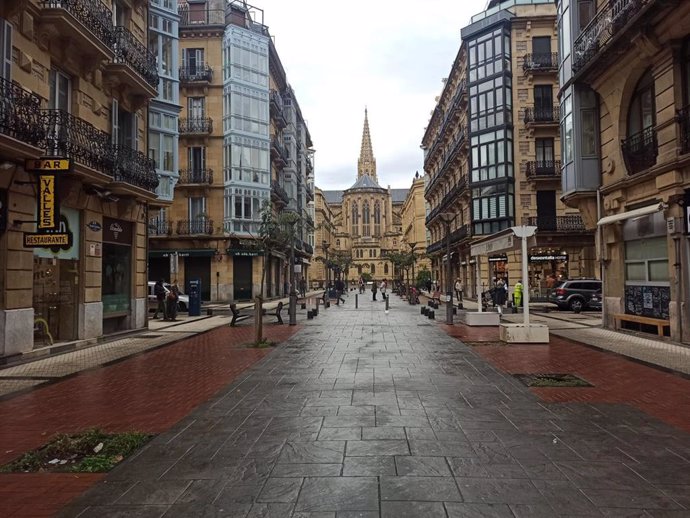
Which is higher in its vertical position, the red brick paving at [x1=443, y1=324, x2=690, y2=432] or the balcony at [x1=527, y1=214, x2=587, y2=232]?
the balcony at [x1=527, y1=214, x2=587, y2=232]

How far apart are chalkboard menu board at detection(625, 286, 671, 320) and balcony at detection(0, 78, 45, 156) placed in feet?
49.6

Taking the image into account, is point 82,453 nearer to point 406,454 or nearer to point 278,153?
point 406,454

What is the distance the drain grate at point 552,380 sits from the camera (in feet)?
25.3

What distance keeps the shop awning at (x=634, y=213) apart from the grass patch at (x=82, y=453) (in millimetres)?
12006

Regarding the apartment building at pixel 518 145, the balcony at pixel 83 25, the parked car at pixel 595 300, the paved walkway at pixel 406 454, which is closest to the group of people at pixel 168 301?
the balcony at pixel 83 25

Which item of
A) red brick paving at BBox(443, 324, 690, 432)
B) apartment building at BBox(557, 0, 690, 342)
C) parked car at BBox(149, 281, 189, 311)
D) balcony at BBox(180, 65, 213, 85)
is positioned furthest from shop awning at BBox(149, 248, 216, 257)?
red brick paving at BBox(443, 324, 690, 432)

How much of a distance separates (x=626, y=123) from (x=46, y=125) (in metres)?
15.5

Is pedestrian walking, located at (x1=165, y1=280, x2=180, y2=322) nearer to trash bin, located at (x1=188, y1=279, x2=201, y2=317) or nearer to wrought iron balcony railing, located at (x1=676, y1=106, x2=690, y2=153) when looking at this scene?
trash bin, located at (x1=188, y1=279, x2=201, y2=317)

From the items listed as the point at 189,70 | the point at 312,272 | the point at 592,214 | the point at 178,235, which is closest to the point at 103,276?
the point at 592,214

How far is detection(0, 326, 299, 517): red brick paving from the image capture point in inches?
159

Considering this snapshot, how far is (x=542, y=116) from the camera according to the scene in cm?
3431

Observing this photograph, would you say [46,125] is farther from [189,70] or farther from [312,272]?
[312,272]

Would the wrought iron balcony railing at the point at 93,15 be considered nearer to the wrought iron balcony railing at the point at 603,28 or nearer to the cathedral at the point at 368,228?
the wrought iron balcony railing at the point at 603,28

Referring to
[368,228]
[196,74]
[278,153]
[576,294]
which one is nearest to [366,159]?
[368,228]
